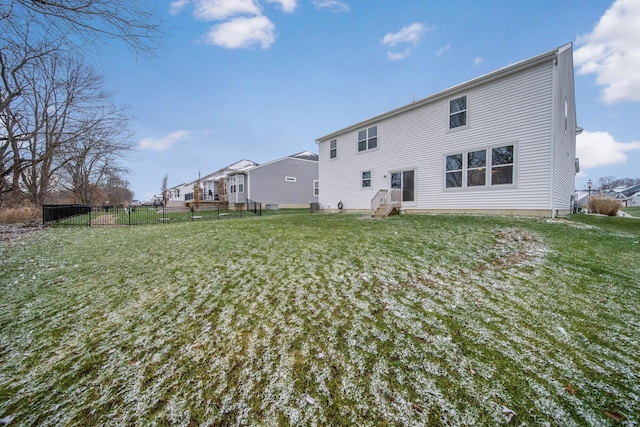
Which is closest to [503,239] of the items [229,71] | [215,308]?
[215,308]

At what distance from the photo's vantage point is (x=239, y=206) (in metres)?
21.5

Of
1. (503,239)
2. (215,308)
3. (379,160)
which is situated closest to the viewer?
(215,308)

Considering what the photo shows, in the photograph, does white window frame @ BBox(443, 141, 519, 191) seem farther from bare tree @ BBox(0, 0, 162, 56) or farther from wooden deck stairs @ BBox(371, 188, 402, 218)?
bare tree @ BBox(0, 0, 162, 56)

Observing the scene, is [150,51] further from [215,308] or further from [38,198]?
[38,198]

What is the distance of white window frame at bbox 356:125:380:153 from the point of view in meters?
13.0

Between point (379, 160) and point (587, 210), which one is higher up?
point (379, 160)

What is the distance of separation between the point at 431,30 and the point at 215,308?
14.0 m

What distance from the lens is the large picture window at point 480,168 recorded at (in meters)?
8.74

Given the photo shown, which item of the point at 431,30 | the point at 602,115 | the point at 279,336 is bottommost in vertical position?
the point at 279,336

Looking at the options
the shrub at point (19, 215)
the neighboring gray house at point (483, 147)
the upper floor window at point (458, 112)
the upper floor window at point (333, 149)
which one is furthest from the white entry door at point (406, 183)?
the shrub at point (19, 215)

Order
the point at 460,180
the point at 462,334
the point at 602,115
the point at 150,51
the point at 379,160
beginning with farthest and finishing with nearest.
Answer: the point at 602,115, the point at 379,160, the point at 460,180, the point at 150,51, the point at 462,334

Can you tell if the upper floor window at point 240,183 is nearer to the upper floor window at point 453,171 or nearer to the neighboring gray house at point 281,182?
the neighboring gray house at point 281,182

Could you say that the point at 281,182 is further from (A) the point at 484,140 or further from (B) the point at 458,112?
(A) the point at 484,140

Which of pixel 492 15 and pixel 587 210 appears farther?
pixel 587 210
